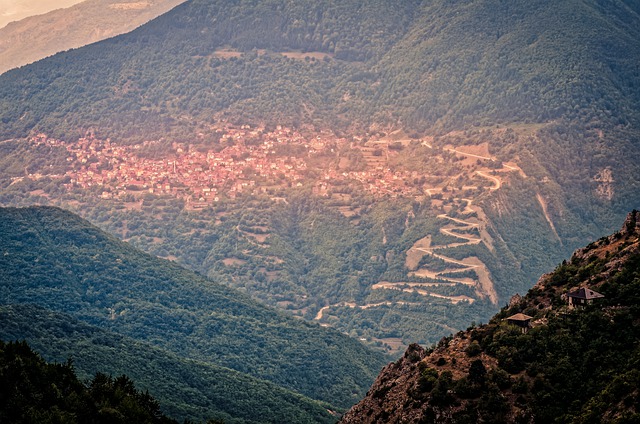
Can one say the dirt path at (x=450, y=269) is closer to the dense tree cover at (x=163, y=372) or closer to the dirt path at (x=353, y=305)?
the dirt path at (x=353, y=305)

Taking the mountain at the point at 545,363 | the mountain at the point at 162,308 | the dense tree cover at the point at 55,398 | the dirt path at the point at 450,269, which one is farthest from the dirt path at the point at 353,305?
the dense tree cover at the point at 55,398

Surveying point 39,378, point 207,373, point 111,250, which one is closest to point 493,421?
point 39,378

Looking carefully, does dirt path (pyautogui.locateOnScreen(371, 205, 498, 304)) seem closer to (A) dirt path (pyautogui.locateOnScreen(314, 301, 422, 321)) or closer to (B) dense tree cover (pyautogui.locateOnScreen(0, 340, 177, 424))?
(A) dirt path (pyautogui.locateOnScreen(314, 301, 422, 321))

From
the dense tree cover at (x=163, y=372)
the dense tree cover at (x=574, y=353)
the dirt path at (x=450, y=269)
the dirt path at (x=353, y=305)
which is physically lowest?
the dirt path at (x=353, y=305)

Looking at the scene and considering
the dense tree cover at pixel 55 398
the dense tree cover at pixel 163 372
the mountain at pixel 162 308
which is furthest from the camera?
the mountain at pixel 162 308

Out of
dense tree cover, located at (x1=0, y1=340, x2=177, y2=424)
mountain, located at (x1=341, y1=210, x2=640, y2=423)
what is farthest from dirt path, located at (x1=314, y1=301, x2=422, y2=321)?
dense tree cover, located at (x1=0, y1=340, x2=177, y2=424)

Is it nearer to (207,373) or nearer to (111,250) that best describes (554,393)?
(207,373)

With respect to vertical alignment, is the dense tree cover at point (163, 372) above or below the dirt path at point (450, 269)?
below
